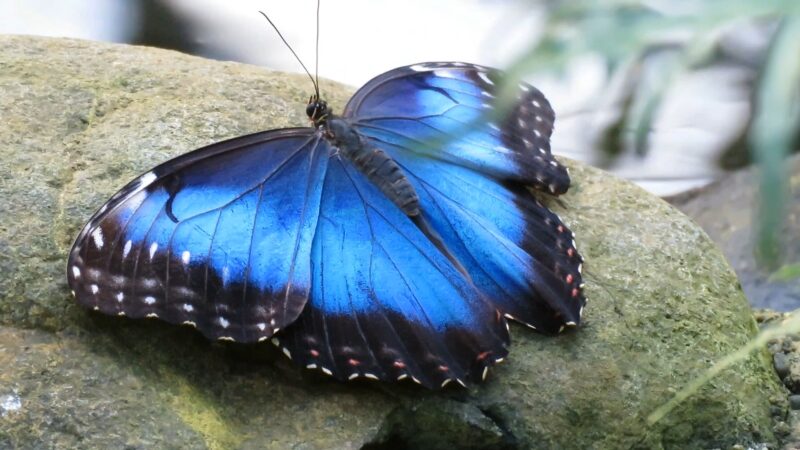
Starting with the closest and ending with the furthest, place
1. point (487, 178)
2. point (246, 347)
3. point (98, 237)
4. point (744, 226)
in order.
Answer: point (98, 237)
point (246, 347)
point (487, 178)
point (744, 226)

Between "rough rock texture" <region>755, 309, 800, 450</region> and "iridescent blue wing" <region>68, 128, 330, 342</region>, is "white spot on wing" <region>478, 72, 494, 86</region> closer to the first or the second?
"iridescent blue wing" <region>68, 128, 330, 342</region>

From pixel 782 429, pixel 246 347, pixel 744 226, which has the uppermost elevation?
pixel 246 347

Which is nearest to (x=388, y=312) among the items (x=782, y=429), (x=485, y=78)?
(x=485, y=78)

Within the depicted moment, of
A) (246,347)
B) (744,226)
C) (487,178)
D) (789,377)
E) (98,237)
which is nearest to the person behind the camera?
(98,237)

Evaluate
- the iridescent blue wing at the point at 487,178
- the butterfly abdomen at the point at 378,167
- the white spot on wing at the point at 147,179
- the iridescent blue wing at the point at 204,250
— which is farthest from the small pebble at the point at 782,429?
the white spot on wing at the point at 147,179

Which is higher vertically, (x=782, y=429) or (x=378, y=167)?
(x=378, y=167)

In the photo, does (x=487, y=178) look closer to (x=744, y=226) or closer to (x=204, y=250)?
(x=204, y=250)

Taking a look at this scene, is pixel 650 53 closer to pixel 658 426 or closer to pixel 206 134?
pixel 658 426

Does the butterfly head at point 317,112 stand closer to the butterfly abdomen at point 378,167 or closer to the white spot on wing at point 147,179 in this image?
the butterfly abdomen at point 378,167

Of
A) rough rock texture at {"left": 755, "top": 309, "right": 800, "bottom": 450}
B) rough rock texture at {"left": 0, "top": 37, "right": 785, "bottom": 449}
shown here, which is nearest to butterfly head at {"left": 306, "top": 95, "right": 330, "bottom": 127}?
rough rock texture at {"left": 0, "top": 37, "right": 785, "bottom": 449}
